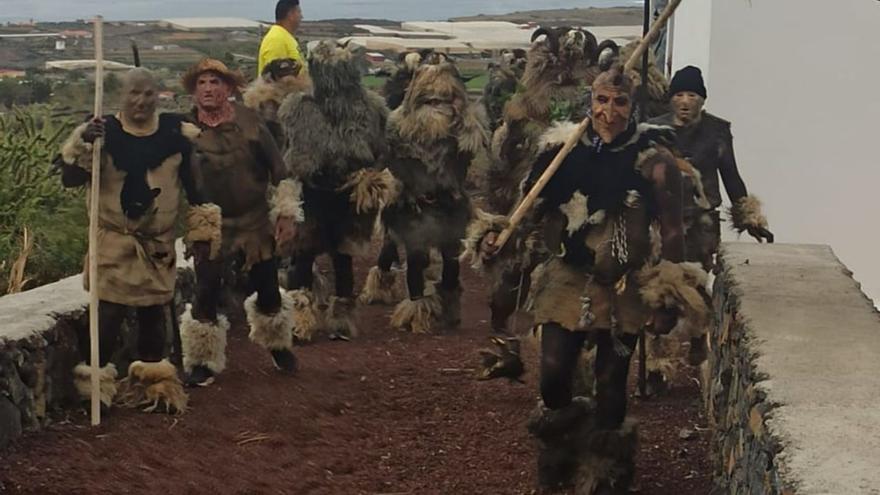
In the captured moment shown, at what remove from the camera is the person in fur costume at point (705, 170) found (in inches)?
320

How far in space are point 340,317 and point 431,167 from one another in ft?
4.20

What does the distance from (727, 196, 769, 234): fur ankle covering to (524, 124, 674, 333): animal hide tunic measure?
2.32 m

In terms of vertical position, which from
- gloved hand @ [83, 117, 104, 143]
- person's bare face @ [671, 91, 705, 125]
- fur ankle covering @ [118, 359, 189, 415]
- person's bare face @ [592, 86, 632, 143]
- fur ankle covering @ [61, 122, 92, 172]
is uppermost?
person's bare face @ [592, 86, 632, 143]

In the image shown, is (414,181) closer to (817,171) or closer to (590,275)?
(817,171)

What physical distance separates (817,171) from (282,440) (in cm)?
526

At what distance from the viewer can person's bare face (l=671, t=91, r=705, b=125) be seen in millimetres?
8320

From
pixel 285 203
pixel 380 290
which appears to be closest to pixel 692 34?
pixel 380 290

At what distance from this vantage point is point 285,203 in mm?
8055

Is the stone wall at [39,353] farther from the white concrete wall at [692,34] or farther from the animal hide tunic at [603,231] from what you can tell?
the white concrete wall at [692,34]

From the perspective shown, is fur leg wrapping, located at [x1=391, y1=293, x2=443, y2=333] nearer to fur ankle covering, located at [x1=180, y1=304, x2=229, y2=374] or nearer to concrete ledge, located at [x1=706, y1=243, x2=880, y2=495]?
fur ankle covering, located at [x1=180, y1=304, x2=229, y2=374]

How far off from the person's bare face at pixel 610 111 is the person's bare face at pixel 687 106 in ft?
8.39

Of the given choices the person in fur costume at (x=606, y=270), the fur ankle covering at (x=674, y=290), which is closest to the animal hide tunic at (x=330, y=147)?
the person in fur costume at (x=606, y=270)

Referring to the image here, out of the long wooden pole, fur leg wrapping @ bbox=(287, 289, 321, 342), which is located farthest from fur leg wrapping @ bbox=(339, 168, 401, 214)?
the long wooden pole

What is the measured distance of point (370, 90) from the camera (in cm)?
944
